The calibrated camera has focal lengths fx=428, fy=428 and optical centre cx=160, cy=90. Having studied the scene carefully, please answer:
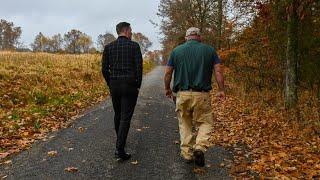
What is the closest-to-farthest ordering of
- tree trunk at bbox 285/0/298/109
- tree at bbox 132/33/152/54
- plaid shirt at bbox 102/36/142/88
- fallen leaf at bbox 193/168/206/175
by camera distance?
fallen leaf at bbox 193/168/206/175
plaid shirt at bbox 102/36/142/88
tree trunk at bbox 285/0/298/109
tree at bbox 132/33/152/54

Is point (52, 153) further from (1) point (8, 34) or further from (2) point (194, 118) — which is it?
(1) point (8, 34)

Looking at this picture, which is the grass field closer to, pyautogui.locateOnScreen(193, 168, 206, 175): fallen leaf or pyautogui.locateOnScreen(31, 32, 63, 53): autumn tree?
pyautogui.locateOnScreen(193, 168, 206, 175): fallen leaf

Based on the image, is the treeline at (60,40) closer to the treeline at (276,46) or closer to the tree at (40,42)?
the tree at (40,42)

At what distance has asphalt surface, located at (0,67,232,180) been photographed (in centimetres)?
655

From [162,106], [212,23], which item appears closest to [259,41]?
[162,106]

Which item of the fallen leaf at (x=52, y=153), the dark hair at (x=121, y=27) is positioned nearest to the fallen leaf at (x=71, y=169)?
the fallen leaf at (x=52, y=153)

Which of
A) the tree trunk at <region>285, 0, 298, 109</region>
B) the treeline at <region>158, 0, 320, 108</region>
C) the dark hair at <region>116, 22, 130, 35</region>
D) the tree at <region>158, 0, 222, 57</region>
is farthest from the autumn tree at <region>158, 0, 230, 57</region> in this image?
the dark hair at <region>116, 22, 130, 35</region>

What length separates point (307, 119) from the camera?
10500mm

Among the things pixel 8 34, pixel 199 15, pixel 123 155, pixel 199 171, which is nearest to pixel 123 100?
pixel 123 155

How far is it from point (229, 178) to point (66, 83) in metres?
13.4

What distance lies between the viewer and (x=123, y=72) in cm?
734

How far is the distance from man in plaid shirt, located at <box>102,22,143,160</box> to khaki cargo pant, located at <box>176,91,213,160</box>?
0.84m

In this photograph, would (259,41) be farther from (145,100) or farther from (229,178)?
(229,178)

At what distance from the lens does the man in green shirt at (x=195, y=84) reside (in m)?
7.03
